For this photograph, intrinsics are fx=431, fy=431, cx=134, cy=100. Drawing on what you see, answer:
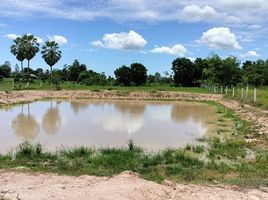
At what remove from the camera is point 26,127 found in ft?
60.5

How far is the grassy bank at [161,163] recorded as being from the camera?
904 centimetres

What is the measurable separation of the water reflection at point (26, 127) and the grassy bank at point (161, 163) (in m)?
4.35

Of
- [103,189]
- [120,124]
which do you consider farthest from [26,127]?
[103,189]

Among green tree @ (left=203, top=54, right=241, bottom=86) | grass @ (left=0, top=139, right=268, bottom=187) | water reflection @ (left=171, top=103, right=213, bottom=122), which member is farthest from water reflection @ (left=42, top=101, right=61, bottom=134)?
green tree @ (left=203, top=54, right=241, bottom=86)

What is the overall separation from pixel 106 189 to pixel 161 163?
2901 mm

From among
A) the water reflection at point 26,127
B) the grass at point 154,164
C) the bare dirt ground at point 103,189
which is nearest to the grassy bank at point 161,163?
the grass at point 154,164

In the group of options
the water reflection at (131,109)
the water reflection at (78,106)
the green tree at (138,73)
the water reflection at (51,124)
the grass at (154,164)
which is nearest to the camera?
the grass at (154,164)

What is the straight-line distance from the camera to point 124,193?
726 centimetres

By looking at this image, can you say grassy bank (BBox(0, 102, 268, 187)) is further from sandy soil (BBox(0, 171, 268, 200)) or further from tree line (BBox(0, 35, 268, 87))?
tree line (BBox(0, 35, 268, 87))

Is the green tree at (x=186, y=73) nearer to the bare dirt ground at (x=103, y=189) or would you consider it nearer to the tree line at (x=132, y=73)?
the tree line at (x=132, y=73)

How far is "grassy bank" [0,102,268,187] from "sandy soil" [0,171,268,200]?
1.89 feet

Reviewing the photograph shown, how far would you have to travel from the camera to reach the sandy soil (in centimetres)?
712

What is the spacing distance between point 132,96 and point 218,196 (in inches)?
1492

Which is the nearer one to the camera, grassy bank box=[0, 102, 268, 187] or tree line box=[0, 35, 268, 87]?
grassy bank box=[0, 102, 268, 187]
